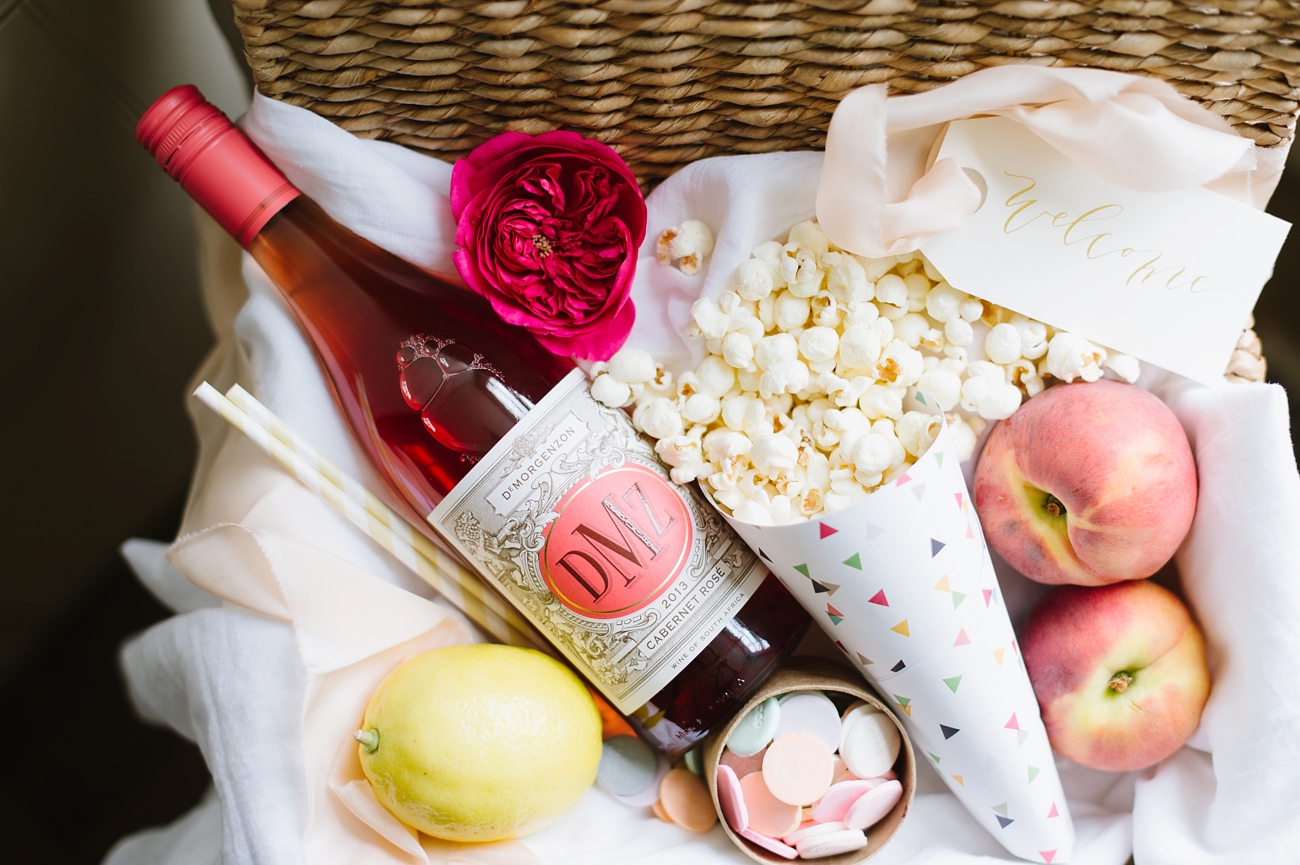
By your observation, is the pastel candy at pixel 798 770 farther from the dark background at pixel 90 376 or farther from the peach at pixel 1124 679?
the dark background at pixel 90 376

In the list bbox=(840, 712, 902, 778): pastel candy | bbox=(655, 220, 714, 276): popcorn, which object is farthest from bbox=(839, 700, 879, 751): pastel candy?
bbox=(655, 220, 714, 276): popcorn

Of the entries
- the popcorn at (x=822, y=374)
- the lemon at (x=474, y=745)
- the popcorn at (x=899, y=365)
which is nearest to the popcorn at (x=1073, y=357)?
the popcorn at (x=822, y=374)

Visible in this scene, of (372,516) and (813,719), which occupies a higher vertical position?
(372,516)

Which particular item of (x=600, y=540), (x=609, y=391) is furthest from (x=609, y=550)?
(x=609, y=391)

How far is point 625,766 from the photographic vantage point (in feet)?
2.09

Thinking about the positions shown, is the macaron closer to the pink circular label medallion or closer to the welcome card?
the pink circular label medallion

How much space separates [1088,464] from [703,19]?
38cm

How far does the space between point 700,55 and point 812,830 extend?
Result: 0.53m

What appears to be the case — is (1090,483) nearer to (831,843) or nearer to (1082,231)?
(1082,231)

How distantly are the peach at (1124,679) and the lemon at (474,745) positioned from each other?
0.35 meters

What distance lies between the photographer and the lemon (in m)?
0.51

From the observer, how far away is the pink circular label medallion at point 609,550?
54 cm

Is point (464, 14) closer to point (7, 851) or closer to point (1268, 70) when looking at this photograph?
point (1268, 70)

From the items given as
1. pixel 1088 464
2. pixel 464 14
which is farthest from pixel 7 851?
pixel 1088 464
